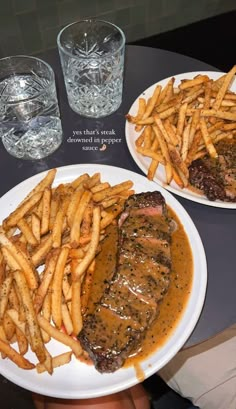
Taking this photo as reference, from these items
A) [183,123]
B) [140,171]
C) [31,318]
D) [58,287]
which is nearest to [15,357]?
[31,318]

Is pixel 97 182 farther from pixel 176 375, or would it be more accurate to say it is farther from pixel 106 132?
pixel 176 375

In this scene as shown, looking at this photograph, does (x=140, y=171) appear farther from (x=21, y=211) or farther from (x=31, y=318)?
(x=31, y=318)

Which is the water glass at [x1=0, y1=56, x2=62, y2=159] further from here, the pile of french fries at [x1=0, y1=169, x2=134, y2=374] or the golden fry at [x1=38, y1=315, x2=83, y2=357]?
the golden fry at [x1=38, y1=315, x2=83, y2=357]

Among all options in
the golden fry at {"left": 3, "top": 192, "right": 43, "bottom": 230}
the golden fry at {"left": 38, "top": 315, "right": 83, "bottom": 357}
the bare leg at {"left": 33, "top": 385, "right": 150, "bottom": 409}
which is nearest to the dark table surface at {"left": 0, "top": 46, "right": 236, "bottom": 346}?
the golden fry at {"left": 3, "top": 192, "right": 43, "bottom": 230}

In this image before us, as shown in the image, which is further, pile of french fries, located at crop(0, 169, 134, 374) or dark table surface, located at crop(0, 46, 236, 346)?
dark table surface, located at crop(0, 46, 236, 346)

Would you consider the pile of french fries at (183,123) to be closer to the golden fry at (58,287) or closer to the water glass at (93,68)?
the water glass at (93,68)

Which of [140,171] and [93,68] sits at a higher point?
[93,68]
